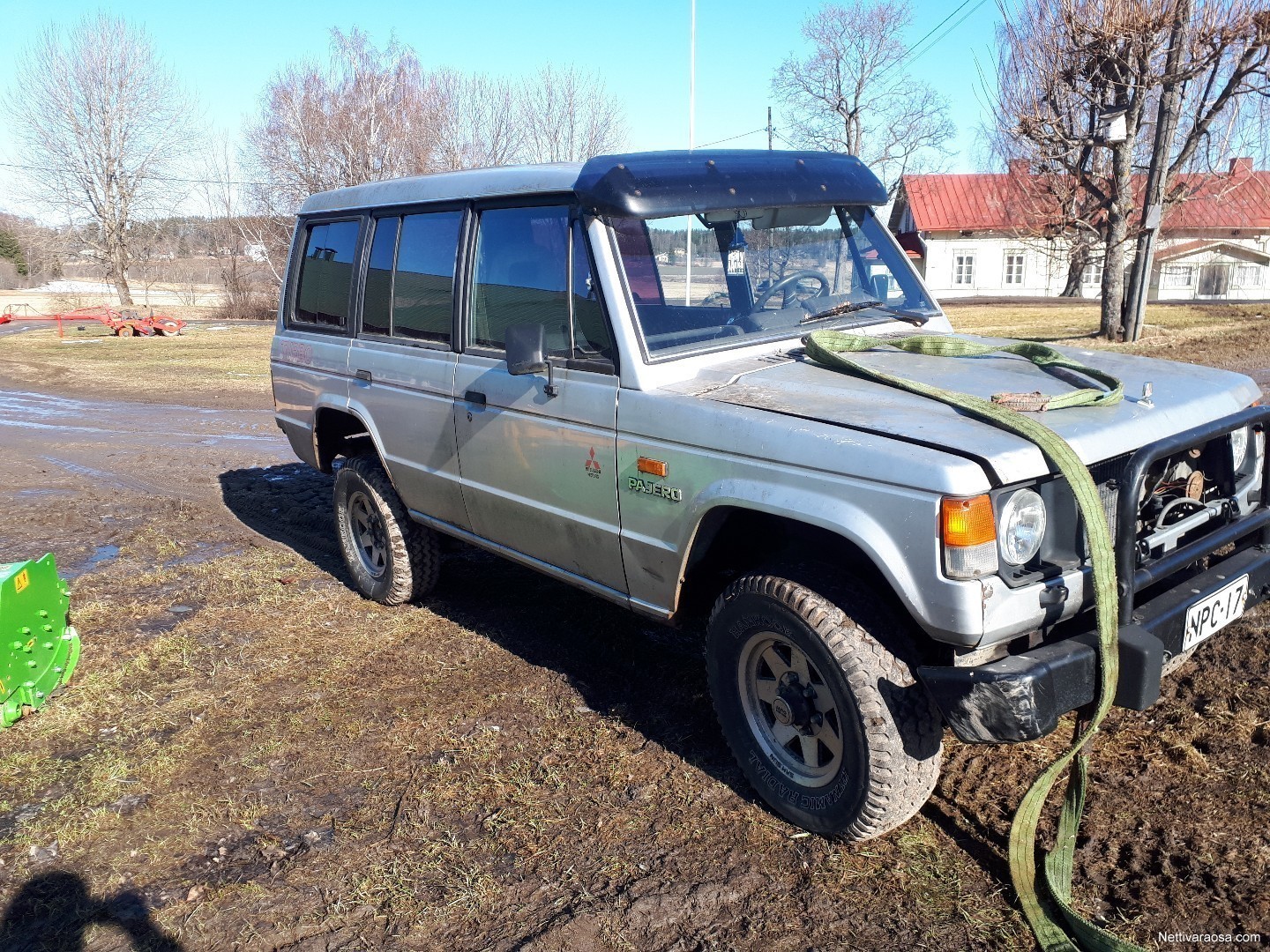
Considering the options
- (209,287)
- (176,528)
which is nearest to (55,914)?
(176,528)

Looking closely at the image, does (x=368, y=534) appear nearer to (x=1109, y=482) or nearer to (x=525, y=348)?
(x=525, y=348)

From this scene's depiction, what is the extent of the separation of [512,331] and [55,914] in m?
→ 2.44

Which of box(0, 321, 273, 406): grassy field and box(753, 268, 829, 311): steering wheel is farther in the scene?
box(0, 321, 273, 406): grassy field

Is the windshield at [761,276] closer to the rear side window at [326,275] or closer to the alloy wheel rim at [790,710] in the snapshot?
the alloy wheel rim at [790,710]

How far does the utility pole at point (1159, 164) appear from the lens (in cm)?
1545

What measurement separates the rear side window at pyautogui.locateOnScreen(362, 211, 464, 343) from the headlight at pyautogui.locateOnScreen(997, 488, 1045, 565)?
275 centimetres

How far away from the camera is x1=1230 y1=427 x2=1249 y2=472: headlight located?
3402mm

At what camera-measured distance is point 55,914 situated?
3004mm

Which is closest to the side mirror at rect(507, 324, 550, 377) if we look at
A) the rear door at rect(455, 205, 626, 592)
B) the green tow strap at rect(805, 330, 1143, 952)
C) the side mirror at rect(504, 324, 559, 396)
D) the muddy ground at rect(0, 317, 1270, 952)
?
the side mirror at rect(504, 324, 559, 396)

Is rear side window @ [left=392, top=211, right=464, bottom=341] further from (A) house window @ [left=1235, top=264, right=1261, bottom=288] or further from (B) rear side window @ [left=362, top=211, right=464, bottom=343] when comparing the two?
(A) house window @ [left=1235, top=264, right=1261, bottom=288]

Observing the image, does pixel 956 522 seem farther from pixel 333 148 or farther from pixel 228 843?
pixel 333 148

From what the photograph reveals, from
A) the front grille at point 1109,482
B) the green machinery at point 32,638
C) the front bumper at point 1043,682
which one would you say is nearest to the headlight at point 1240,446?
the front grille at point 1109,482

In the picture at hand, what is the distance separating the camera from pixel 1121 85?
55.4ft

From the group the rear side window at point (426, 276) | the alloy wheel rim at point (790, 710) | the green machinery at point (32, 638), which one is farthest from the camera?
the rear side window at point (426, 276)
